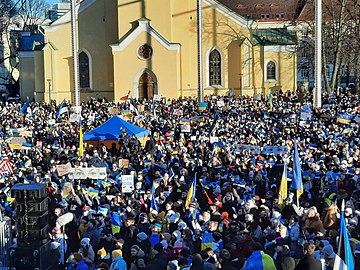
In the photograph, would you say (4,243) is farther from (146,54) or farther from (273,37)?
(273,37)

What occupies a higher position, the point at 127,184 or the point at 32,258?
the point at 127,184

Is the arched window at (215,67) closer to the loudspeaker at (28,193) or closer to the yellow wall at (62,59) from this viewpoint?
the yellow wall at (62,59)

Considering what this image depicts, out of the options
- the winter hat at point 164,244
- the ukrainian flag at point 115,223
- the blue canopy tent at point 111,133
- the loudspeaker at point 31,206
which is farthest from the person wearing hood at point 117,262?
the blue canopy tent at point 111,133

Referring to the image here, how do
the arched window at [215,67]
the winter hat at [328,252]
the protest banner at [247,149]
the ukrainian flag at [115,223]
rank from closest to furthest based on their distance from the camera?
1. the winter hat at [328,252]
2. the ukrainian flag at [115,223]
3. the protest banner at [247,149]
4. the arched window at [215,67]

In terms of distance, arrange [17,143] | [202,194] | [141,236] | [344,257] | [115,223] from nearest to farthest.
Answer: [344,257], [141,236], [115,223], [202,194], [17,143]

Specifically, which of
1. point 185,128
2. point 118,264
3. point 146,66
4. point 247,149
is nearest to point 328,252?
point 118,264

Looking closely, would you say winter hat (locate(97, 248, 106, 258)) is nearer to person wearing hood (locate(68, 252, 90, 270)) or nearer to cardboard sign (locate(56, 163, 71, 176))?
person wearing hood (locate(68, 252, 90, 270))

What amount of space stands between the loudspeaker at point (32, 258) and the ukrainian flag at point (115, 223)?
4.94ft

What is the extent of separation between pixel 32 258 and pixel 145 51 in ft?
123

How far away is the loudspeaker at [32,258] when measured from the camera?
11031 mm

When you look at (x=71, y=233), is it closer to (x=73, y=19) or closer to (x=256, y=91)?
(x=73, y=19)

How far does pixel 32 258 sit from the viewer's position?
11094mm

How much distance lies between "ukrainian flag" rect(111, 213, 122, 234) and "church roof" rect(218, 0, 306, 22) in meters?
56.3

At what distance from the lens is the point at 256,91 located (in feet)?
166
